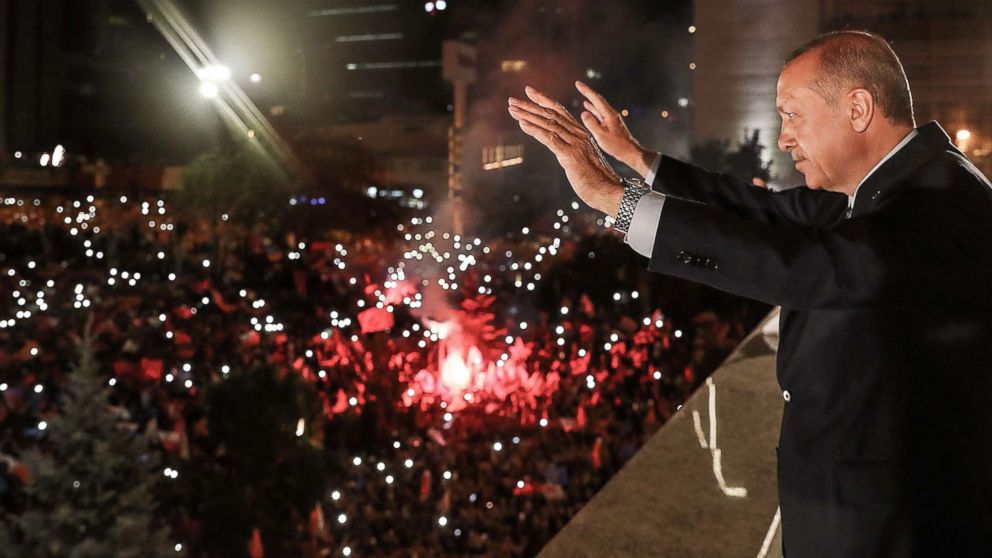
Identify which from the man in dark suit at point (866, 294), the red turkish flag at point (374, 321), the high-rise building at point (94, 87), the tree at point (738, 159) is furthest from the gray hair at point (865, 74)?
the high-rise building at point (94, 87)

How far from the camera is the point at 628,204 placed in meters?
1.40

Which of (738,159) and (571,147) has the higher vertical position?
(738,159)

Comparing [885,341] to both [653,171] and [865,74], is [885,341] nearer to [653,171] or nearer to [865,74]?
[865,74]

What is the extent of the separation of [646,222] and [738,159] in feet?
75.3

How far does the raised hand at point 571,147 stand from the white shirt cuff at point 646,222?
0.08 m

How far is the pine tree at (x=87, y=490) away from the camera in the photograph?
13.3ft

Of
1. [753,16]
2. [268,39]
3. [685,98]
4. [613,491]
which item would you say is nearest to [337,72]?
[268,39]

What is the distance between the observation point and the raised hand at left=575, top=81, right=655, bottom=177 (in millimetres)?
2096

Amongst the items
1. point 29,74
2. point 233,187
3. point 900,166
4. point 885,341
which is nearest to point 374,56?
point 29,74

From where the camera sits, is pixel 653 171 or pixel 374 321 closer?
pixel 653 171

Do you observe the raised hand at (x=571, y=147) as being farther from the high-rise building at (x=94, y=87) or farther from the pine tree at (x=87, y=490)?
the high-rise building at (x=94, y=87)

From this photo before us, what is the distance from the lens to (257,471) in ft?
21.2

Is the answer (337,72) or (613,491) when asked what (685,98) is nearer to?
(337,72)

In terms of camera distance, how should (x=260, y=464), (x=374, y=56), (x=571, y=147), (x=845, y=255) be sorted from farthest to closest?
(x=374, y=56) → (x=260, y=464) → (x=571, y=147) → (x=845, y=255)
